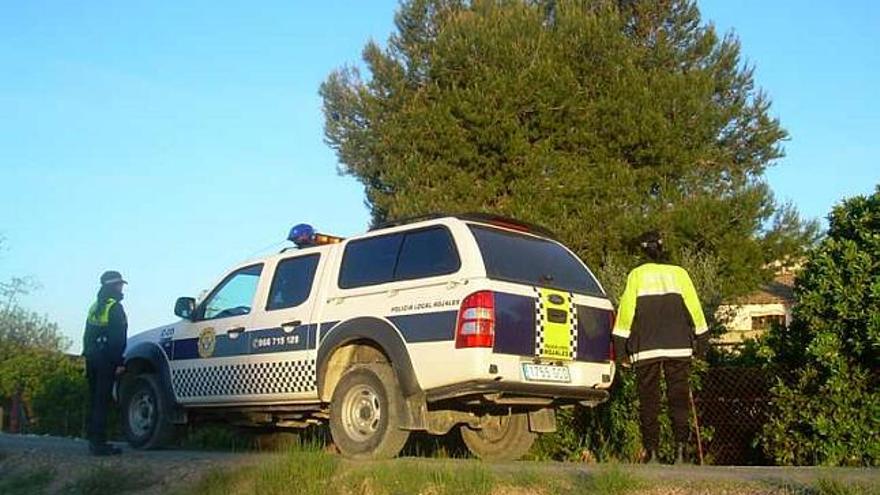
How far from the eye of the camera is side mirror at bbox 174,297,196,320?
421 inches

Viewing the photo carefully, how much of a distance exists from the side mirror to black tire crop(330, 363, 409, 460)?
2.65 meters

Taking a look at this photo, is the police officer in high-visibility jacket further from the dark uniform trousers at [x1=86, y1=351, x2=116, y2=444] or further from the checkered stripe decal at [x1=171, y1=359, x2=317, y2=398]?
the dark uniform trousers at [x1=86, y1=351, x2=116, y2=444]

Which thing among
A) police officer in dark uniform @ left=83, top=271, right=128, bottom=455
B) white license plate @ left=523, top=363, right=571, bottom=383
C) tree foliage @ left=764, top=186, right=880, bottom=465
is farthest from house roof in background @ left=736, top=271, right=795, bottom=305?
police officer in dark uniform @ left=83, top=271, right=128, bottom=455

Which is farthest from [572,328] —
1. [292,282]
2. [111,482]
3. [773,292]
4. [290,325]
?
[773,292]

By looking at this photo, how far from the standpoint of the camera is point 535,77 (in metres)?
23.5

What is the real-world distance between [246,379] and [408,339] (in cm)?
→ 242

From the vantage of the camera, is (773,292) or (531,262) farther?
(773,292)

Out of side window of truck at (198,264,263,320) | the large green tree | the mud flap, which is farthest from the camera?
the large green tree

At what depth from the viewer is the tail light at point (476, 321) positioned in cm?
754

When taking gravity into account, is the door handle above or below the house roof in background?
below

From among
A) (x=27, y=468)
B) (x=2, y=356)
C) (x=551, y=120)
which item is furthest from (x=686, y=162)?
(x=2, y=356)

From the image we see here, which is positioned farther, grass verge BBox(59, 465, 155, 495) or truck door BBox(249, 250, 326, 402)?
truck door BBox(249, 250, 326, 402)

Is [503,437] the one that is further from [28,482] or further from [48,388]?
[48,388]

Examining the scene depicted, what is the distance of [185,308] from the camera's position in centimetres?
1071
